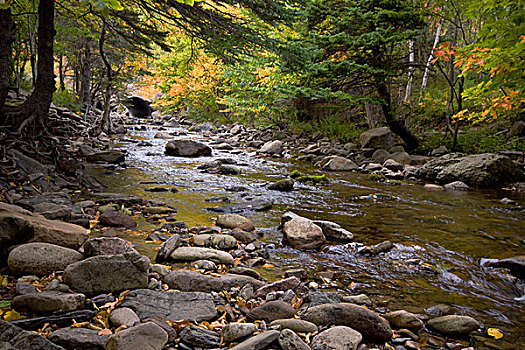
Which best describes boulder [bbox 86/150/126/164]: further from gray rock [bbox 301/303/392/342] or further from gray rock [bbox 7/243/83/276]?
gray rock [bbox 301/303/392/342]

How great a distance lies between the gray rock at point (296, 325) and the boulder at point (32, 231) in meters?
2.24

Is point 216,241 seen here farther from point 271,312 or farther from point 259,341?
point 259,341

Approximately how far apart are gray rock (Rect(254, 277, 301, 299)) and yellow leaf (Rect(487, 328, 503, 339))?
5.55 feet

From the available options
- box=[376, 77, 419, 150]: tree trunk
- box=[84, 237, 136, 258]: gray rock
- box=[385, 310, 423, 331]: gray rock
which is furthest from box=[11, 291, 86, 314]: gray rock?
box=[376, 77, 419, 150]: tree trunk

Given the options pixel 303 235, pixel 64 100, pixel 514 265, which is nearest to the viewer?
pixel 514 265

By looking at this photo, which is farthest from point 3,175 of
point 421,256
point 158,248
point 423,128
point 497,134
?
point 423,128

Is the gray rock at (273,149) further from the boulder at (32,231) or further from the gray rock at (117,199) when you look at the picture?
the boulder at (32,231)

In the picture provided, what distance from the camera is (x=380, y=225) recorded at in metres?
5.54

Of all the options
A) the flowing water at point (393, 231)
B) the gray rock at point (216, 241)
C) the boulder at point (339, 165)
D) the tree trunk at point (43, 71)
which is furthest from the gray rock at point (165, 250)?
the boulder at point (339, 165)

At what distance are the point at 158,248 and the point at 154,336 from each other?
6.28 feet

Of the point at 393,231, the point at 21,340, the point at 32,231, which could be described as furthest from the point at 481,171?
the point at 21,340

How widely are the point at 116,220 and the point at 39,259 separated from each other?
1807 millimetres

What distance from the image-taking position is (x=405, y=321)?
2645 millimetres

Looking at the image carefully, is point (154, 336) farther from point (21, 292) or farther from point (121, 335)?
point (21, 292)
